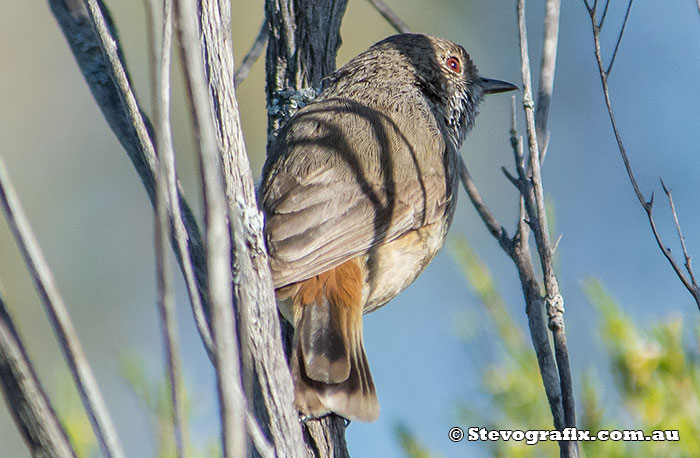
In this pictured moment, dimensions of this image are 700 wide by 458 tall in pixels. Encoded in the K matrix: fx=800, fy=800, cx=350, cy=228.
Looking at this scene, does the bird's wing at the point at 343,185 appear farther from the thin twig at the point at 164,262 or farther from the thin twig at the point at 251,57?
the thin twig at the point at 164,262

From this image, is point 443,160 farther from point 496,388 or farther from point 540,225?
point 540,225

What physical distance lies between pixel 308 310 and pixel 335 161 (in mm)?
789

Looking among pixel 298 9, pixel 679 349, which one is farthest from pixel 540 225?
pixel 298 9

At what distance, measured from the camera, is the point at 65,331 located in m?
1.33

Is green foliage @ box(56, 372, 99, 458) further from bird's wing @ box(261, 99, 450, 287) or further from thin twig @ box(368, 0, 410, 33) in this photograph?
thin twig @ box(368, 0, 410, 33)

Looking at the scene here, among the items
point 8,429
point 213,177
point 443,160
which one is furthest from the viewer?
point 8,429

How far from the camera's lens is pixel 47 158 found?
6.61 m

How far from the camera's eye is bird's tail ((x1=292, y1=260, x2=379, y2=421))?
112 inches

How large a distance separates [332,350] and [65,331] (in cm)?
174

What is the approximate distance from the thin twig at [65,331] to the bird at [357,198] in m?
1.53

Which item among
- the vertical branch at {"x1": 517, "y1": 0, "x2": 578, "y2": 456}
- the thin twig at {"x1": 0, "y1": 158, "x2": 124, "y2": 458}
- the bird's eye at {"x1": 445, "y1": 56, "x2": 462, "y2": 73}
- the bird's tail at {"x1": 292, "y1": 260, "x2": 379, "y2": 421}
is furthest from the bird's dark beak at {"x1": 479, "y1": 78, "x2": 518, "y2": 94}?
the thin twig at {"x1": 0, "y1": 158, "x2": 124, "y2": 458}

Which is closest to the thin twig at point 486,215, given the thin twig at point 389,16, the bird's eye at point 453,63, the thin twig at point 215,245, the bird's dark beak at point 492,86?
the thin twig at point 389,16

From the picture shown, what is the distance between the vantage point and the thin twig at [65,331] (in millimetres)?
1327

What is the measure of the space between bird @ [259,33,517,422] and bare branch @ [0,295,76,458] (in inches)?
60.5
